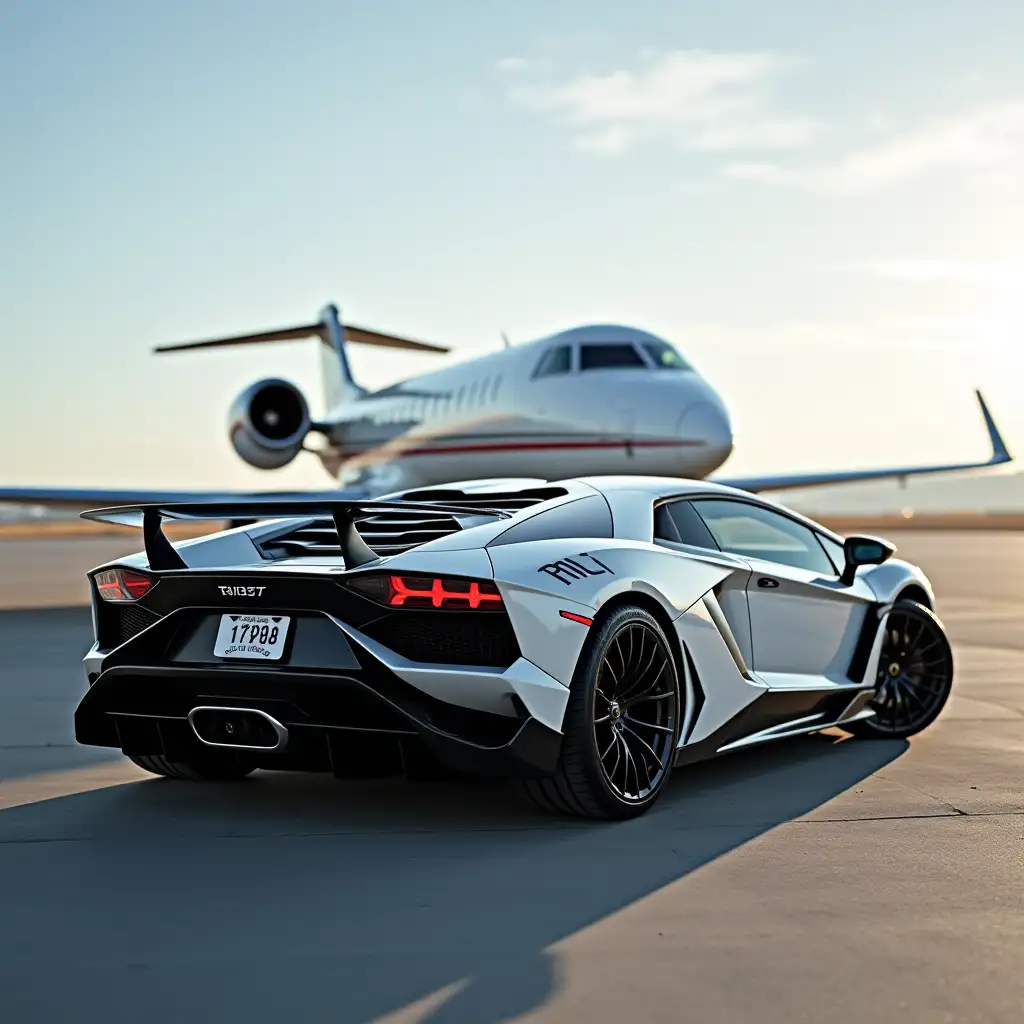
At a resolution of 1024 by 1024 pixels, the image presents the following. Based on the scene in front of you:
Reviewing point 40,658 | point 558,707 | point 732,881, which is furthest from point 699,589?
point 40,658

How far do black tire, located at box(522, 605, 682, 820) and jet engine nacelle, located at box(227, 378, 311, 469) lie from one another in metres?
18.3

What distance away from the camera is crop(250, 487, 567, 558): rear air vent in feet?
16.7

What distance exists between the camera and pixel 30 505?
2083 centimetres

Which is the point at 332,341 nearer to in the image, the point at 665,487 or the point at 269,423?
the point at 269,423

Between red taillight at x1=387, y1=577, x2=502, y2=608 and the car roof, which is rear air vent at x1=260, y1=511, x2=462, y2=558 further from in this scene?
the car roof

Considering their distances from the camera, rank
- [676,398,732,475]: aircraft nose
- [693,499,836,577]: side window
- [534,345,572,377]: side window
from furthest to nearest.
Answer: [534,345,572,377]: side window, [676,398,732,475]: aircraft nose, [693,499,836,577]: side window

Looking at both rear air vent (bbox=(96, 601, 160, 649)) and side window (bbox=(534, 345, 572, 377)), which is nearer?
rear air vent (bbox=(96, 601, 160, 649))

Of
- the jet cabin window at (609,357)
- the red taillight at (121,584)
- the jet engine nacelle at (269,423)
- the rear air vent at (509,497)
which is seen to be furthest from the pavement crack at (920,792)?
the jet engine nacelle at (269,423)

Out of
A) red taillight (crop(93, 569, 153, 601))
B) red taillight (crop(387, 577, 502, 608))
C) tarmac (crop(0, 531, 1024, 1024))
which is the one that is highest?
red taillight (crop(93, 569, 153, 601))

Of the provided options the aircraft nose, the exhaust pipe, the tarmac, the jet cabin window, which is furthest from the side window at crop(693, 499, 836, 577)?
the jet cabin window

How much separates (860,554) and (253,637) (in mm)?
2984

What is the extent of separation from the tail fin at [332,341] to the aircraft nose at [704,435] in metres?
13.7

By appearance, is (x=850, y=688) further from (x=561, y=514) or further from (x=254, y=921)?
(x=254, y=921)

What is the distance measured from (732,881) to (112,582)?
8.14ft
